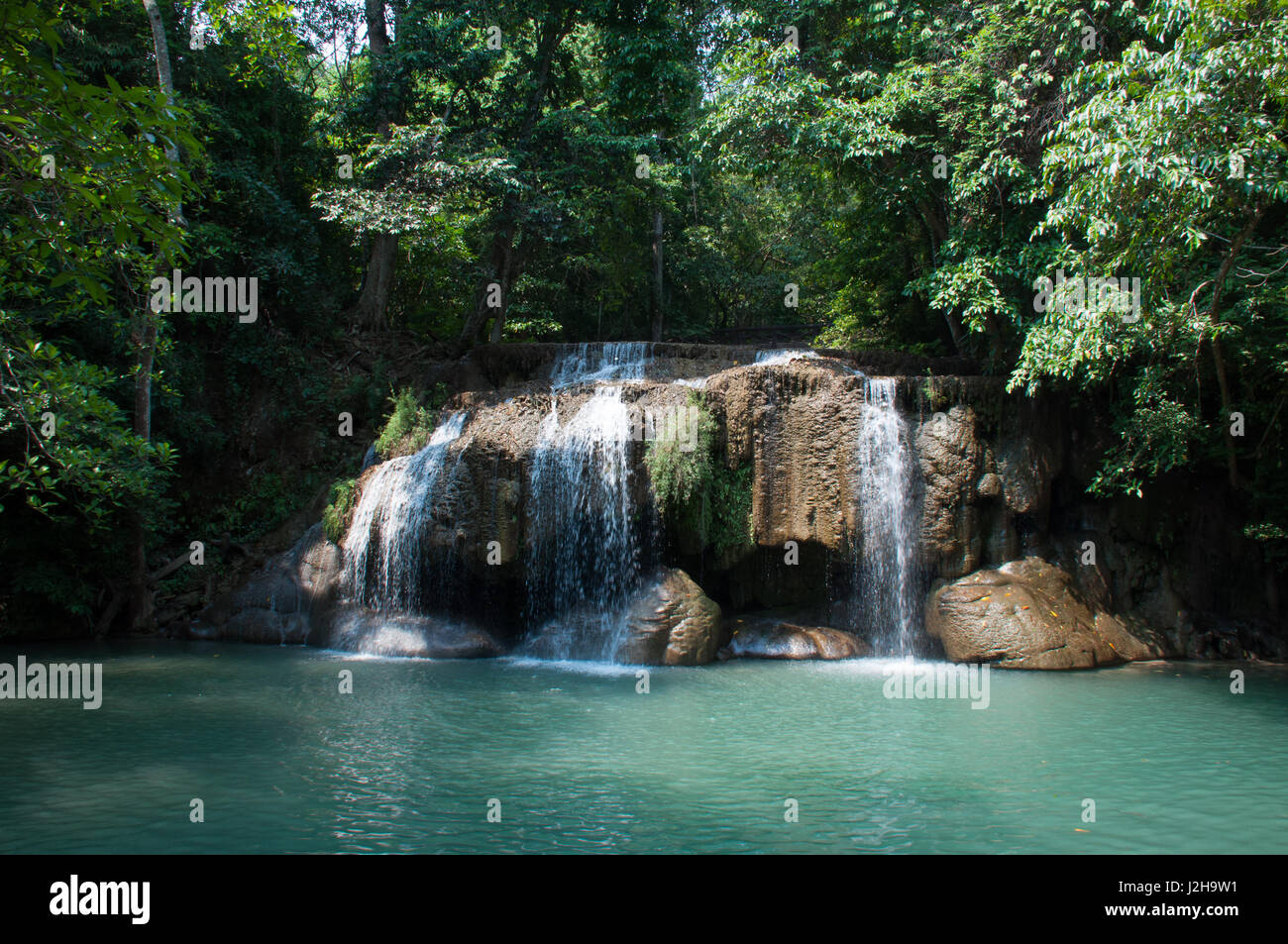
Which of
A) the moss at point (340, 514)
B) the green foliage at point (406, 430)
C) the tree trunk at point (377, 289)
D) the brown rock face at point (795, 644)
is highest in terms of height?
the tree trunk at point (377, 289)

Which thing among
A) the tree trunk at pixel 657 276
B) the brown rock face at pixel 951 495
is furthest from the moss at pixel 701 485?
the tree trunk at pixel 657 276

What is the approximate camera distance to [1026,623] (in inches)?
434

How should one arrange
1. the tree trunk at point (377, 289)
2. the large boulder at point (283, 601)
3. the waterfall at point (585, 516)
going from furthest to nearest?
the tree trunk at point (377, 289), the large boulder at point (283, 601), the waterfall at point (585, 516)

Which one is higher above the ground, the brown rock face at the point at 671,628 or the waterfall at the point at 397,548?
the waterfall at the point at 397,548

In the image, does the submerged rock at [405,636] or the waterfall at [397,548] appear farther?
the waterfall at [397,548]

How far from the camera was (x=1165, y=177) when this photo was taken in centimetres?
885

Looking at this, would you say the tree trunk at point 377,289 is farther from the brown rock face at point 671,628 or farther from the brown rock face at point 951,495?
the brown rock face at point 951,495

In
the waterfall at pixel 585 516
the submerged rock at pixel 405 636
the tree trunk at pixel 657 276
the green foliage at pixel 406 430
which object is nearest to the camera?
the submerged rock at pixel 405 636

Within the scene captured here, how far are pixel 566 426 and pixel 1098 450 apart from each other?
7993mm

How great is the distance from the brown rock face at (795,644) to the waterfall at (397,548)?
4.72 m

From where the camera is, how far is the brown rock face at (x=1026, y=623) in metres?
10.9

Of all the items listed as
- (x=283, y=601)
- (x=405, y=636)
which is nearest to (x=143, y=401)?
(x=283, y=601)

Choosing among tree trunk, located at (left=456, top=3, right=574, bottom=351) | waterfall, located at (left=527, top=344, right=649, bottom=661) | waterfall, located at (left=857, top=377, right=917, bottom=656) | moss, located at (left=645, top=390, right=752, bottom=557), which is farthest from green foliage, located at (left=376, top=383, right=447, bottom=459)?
waterfall, located at (left=857, top=377, right=917, bottom=656)

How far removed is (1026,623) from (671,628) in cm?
461
